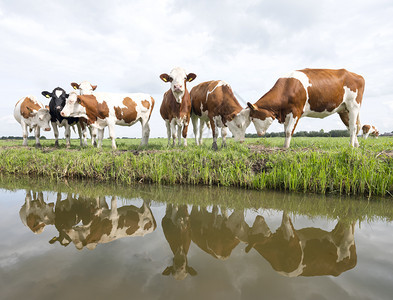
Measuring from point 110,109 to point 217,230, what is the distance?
276 inches

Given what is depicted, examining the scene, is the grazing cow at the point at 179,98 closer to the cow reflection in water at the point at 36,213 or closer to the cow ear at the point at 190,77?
the cow ear at the point at 190,77

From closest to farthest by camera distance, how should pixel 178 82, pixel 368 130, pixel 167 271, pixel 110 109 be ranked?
pixel 167 271
pixel 178 82
pixel 110 109
pixel 368 130

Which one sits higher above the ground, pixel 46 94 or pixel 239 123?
pixel 46 94

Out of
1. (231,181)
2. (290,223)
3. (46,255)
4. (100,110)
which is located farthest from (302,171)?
(100,110)

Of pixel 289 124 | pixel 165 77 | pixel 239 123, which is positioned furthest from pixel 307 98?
pixel 165 77

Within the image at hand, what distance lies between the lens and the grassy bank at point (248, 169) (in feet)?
13.4

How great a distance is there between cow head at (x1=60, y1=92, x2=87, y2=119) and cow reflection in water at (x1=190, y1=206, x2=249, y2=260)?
6.32 metres

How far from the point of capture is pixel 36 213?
3.09 meters

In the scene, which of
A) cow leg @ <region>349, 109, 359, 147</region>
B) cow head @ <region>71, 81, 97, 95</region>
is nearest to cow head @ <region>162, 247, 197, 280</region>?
cow leg @ <region>349, 109, 359, 147</region>

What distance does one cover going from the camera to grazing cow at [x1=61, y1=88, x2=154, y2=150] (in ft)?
25.8

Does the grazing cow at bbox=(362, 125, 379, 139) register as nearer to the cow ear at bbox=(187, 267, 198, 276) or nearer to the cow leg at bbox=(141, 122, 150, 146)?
the cow leg at bbox=(141, 122, 150, 146)

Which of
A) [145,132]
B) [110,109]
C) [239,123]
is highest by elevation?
[110,109]

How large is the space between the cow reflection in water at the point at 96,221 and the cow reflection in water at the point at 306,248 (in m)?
1.18

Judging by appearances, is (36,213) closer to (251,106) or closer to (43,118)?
(251,106)
